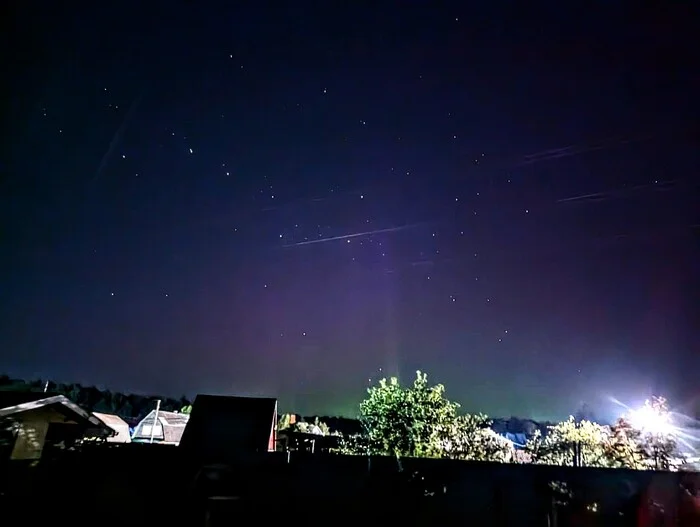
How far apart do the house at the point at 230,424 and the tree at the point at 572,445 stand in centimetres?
999

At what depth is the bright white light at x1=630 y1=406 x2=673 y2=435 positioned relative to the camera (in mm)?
17422

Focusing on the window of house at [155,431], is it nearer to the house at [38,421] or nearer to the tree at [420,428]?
the house at [38,421]

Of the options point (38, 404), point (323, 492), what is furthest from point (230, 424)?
point (323, 492)

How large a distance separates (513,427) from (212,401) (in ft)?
139

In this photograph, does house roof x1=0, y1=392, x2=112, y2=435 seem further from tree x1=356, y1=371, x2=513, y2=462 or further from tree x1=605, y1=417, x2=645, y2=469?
tree x1=605, y1=417, x2=645, y2=469

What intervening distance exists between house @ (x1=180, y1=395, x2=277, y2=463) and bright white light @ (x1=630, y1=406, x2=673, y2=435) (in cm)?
1459

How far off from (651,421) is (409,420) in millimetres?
9400

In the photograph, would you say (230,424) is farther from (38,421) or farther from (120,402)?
(120,402)

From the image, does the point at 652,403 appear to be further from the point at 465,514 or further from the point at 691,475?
the point at 465,514

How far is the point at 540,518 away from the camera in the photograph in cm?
1011

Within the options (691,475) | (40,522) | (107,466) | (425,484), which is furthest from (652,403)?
(40,522)

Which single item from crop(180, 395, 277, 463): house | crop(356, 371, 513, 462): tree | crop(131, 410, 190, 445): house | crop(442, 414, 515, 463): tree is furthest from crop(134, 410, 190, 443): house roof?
crop(442, 414, 515, 463): tree

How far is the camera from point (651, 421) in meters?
17.8

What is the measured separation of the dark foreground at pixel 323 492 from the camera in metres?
9.79
